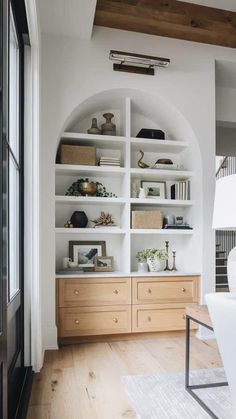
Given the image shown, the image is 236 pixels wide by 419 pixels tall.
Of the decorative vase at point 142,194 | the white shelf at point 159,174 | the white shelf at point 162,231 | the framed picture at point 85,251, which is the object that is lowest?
the framed picture at point 85,251

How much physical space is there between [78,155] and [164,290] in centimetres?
166

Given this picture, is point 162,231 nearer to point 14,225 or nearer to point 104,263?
point 104,263

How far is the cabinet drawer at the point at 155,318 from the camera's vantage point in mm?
3215

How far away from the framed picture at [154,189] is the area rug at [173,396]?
191 cm

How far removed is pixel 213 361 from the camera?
8.77 ft

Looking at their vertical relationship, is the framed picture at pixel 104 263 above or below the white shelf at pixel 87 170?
below

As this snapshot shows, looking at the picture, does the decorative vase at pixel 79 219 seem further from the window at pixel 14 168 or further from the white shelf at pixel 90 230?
the window at pixel 14 168

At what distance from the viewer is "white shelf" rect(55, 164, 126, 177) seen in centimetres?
318

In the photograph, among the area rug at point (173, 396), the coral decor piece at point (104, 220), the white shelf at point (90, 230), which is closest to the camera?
the area rug at point (173, 396)

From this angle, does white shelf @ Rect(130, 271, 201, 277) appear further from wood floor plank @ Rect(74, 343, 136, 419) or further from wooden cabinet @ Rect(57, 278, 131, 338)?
wood floor plank @ Rect(74, 343, 136, 419)

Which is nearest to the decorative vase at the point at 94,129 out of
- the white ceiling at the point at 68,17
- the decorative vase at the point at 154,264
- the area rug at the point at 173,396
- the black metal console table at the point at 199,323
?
the white ceiling at the point at 68,17

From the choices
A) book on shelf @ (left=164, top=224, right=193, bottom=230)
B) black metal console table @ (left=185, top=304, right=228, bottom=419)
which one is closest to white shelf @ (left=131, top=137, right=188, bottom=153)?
book on shelf @ (left=164, top=224, right=193, bottom=230)

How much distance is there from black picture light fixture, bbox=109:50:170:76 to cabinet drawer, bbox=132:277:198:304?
215cm

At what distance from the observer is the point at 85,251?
3.49 meters
